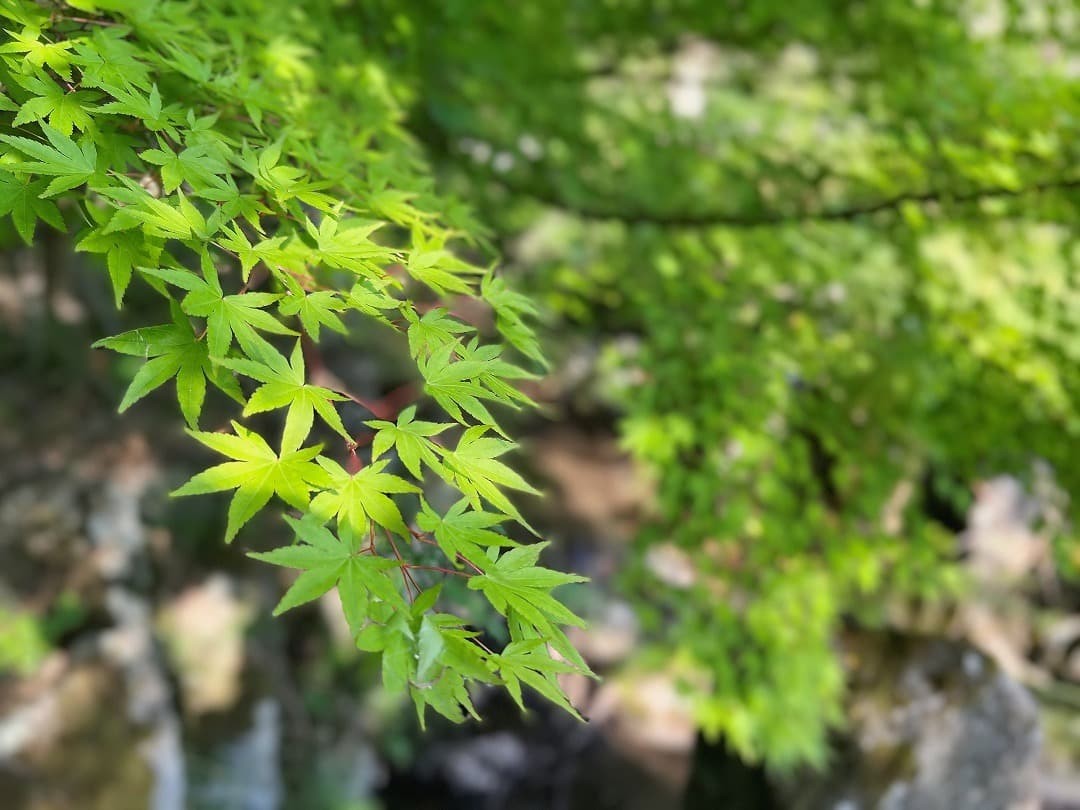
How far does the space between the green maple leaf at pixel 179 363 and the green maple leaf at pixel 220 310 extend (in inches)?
1.7

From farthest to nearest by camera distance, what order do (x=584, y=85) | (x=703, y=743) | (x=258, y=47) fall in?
(x=703, y=743) → (x=584, y=85) → (x=258, y=47)

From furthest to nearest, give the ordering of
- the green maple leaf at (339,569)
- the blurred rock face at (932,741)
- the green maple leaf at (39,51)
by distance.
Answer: the blurred rock face at (932,741) → the green maple leaf at (39,51) → the green maple leaf at (339,569)

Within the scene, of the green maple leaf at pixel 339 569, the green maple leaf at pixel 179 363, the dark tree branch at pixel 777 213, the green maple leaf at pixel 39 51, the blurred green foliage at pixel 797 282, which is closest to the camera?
the green maple leaf at pixel 339 569

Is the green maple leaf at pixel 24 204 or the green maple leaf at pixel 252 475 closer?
the green maple leaf at pixel 252 475

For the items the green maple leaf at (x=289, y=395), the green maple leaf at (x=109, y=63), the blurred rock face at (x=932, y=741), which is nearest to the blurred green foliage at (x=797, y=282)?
the blurred rock face at (x=932, y=741)

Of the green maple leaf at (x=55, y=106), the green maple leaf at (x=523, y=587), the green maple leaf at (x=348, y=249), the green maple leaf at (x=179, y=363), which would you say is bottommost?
the green maple leaf at (x=523, y=587)

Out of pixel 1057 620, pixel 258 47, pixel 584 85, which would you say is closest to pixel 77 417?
pixel 584 85

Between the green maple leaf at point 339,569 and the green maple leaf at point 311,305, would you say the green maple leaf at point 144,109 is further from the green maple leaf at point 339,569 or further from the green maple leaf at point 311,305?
the green maple leaf at point 339,569

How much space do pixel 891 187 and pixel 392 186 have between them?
7.04 feet

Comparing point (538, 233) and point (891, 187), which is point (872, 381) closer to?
point (891, 187)

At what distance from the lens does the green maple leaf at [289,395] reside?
942 millimetres

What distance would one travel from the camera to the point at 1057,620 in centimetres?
708

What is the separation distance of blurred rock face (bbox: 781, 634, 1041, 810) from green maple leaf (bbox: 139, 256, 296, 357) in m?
4.66

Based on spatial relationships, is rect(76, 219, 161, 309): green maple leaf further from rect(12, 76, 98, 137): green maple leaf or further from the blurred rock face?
the blurred rock face
